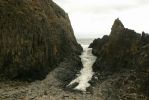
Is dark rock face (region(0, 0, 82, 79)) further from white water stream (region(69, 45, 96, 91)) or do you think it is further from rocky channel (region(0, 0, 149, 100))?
white water stream (region(69, 45, 96, 91))

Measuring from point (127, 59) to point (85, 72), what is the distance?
40.4ft

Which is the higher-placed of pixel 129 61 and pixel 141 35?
pixel 141 35

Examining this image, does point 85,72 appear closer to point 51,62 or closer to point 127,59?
point 51,62

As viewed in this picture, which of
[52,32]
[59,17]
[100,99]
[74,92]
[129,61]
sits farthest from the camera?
[59,17]

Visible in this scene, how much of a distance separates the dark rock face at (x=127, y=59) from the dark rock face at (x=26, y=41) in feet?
38.5

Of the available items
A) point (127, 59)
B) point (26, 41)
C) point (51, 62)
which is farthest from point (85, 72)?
point (26, 41)

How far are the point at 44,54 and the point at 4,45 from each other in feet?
32.6

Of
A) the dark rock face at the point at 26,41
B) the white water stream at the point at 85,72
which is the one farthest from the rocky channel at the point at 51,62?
the white water stream at the point at 85,72

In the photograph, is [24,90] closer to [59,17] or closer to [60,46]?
[60,46]

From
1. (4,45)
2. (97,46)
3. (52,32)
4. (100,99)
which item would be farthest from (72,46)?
(100,99)

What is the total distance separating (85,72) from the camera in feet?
276

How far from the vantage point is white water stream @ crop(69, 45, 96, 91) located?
246ft

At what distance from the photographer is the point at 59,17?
95562 mm

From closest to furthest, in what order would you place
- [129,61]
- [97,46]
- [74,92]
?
[74,92], [129,61], [97,46]
